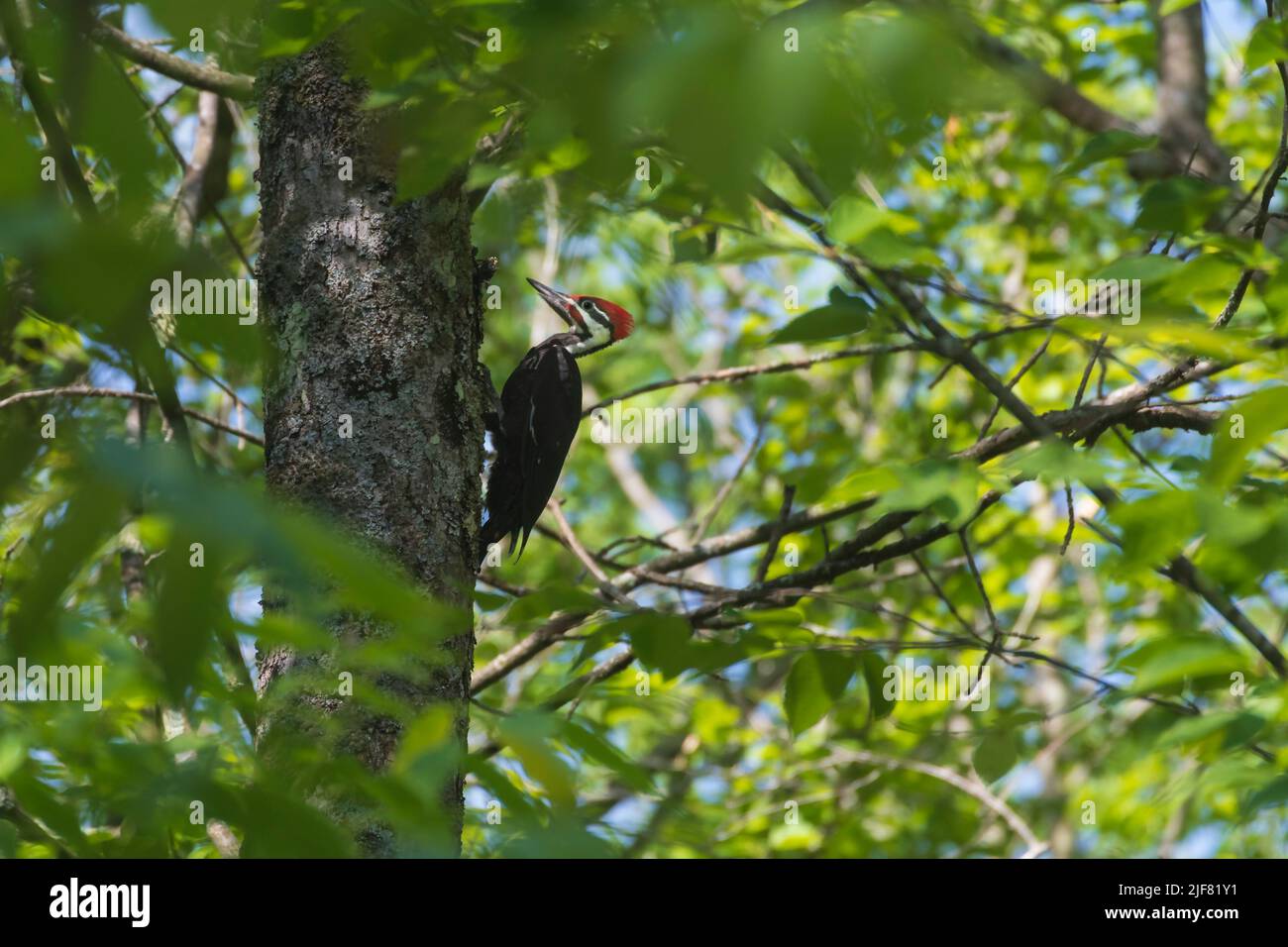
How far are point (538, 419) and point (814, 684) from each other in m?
1.87

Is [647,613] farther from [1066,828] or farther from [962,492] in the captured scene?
[1066,828]

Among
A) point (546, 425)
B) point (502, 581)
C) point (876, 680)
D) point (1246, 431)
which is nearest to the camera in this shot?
point (1246, 431)

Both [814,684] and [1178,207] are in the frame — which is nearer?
[1178,207]

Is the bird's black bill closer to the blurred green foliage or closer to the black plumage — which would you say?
the black plumage

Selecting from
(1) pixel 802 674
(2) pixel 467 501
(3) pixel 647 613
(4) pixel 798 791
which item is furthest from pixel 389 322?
(4) pixel 798 791

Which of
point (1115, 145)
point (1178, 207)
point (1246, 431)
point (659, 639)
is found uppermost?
point (1115, 145)

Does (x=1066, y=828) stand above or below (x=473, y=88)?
below

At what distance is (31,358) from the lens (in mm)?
3340

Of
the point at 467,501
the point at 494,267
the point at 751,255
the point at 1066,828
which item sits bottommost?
the point at 1066,828

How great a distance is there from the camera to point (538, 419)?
141 inches

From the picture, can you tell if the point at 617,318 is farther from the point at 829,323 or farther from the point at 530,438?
the point at 829,323

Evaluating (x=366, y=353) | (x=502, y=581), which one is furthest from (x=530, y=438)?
(x=366, y=353)
